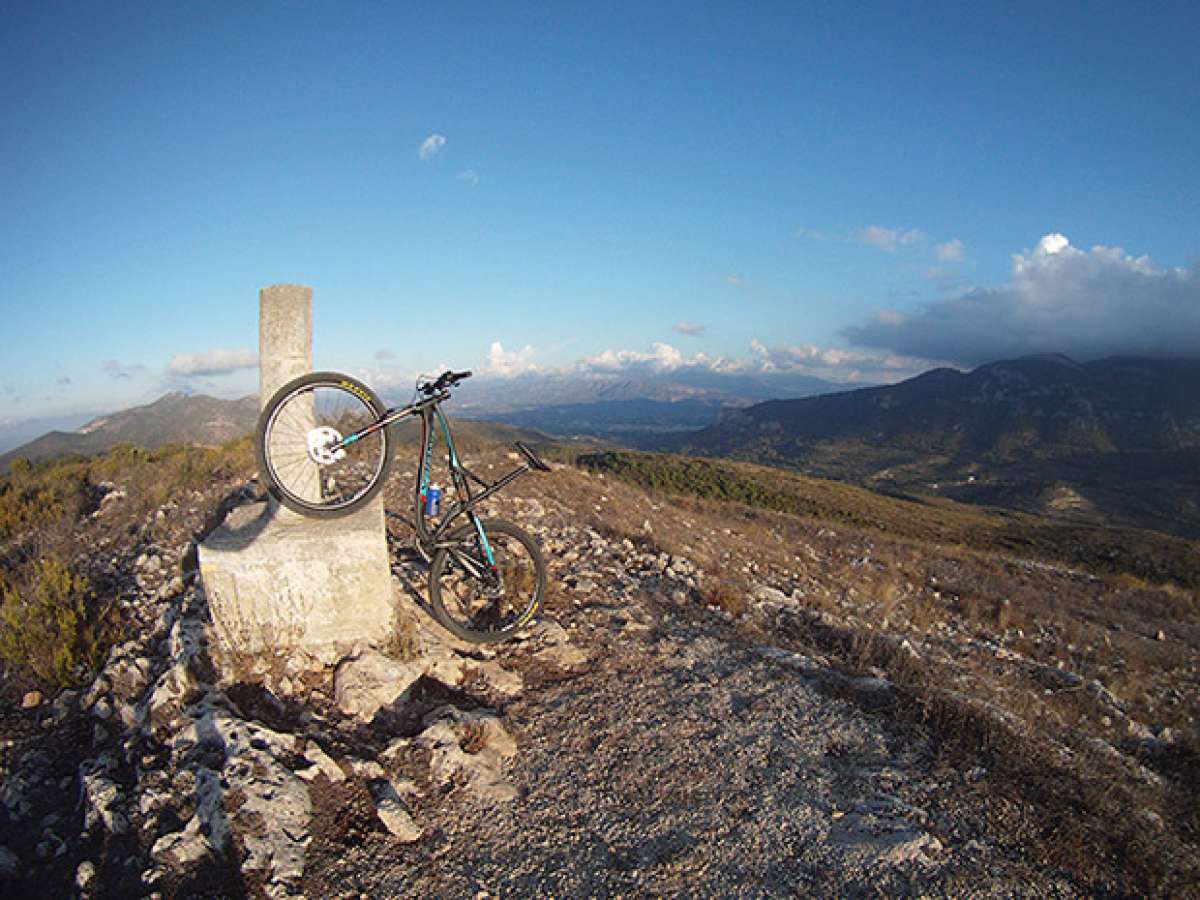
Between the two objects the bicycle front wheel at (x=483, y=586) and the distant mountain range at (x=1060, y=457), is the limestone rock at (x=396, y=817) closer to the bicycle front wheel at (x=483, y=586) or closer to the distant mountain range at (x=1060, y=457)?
the bicycle front wheel at (x=483, y=586)

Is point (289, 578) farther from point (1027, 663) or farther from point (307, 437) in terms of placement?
point (1027, 663)

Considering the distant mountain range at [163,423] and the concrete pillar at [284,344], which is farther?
the distant mountain range at [163,423]

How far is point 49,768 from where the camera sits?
14.3 ft

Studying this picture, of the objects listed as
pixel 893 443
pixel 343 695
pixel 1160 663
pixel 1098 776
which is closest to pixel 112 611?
pixel 343 695

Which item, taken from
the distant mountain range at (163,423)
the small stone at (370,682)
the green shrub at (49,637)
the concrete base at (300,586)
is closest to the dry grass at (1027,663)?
the small stone at (370,682)

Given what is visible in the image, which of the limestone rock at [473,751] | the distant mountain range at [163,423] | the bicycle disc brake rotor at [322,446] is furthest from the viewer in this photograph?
the distant mountain range at [163,423]

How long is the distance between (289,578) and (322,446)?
49.9 inches

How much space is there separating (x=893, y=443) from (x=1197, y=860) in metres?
214

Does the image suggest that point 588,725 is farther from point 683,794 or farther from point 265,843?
point 265,843

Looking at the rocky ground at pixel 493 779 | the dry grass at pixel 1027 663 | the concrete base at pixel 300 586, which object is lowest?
the dry grass at pixel 1027 663

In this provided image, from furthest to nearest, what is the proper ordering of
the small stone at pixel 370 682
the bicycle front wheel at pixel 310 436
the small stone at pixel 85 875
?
the bicycle front wheel at pixel 310 436
the small stone at pixel 370 682
the small stone at pixel 85 875

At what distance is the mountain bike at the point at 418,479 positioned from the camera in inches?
204

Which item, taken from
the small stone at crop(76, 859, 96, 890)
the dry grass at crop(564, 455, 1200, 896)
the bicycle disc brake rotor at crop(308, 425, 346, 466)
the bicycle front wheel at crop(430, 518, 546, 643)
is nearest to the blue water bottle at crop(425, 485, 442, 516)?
the bicycle front wheel at crop(430, 518, 546, 643)

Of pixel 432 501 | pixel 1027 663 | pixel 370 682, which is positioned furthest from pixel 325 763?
pixel 1027 663
